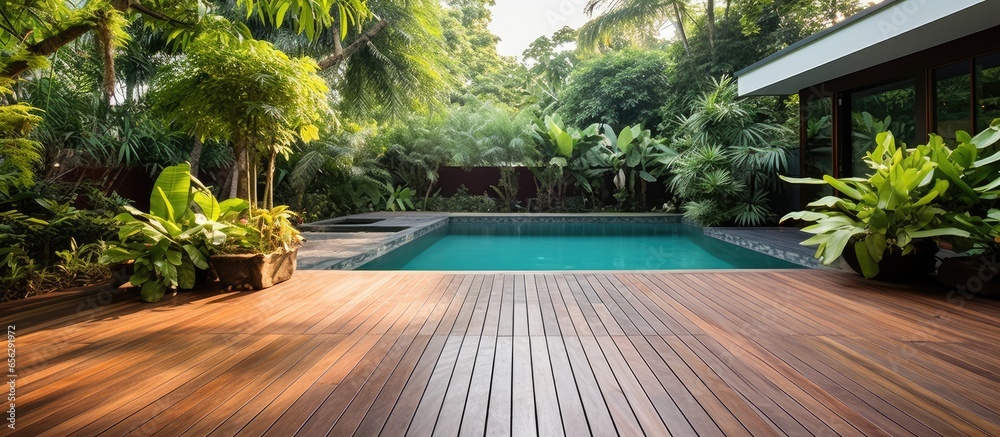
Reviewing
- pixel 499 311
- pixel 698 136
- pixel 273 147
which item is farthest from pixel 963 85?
pixel 273 147

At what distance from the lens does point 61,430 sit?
4.57 ft

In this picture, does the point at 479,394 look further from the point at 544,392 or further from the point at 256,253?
the point at 256,253

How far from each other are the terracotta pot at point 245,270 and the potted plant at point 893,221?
3.66 meters

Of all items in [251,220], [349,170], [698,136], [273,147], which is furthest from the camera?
[349,170]

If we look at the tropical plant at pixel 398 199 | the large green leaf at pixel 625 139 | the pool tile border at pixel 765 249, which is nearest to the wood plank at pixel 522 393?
the pool tile border at pixel 765 249

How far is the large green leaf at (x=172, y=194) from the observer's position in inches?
124

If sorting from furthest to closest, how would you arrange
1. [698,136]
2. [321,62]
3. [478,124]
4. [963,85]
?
1. [478,124]
2. [698,136]
3. [321,62]
4. [963,85]

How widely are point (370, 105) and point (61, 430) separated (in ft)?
27.3

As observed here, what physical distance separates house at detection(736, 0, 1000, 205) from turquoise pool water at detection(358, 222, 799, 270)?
198 cm

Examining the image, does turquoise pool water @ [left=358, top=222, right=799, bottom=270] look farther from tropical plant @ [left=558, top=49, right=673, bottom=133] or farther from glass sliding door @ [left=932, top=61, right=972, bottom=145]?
tropical plant @ [left=558, top=49, right=673, bottom=133]

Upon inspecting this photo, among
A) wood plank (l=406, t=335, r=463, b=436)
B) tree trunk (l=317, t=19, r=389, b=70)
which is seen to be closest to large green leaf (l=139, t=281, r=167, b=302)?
wood plank (l=406, t=335, r=463, b=436)

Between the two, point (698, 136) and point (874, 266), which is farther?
point (698, 136)

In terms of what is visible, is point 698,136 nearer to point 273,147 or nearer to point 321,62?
point 321,62

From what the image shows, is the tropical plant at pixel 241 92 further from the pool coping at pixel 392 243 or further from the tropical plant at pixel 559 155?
the tropical plant at pixel 559 155
